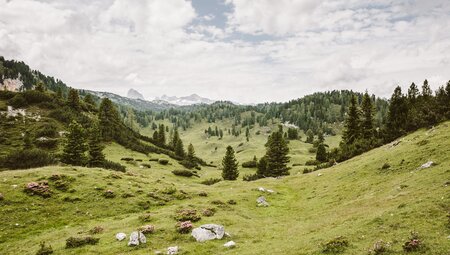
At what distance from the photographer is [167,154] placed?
385 feet

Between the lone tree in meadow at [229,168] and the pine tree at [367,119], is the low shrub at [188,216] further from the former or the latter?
the pine tree at [367,119]

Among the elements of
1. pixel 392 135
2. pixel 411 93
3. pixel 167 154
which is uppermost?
pixel 411 93

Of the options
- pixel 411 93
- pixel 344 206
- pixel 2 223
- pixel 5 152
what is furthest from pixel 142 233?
pixel 411 93

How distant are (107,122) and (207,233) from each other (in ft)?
316

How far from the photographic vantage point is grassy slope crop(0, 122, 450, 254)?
2158 cm

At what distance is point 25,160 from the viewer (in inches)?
2271

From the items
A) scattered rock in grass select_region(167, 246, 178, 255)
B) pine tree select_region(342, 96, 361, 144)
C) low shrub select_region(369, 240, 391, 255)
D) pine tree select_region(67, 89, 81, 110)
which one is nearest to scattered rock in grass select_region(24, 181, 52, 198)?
scattered rock in grass select_region(167, 246, 178, 255)

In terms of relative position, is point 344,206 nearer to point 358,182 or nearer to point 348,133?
point 358,182

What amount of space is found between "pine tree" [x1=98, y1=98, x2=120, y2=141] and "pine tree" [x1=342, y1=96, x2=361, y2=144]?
7776cm

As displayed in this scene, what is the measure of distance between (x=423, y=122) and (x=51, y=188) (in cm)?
6753

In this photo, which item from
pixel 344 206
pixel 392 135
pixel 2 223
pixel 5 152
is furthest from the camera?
Answer: pixel 5 152

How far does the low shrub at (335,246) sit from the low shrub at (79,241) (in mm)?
18573

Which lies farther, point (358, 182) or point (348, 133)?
point (348, 133)

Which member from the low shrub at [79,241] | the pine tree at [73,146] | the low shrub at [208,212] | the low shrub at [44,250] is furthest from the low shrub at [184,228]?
the pine tree at [73,146]
